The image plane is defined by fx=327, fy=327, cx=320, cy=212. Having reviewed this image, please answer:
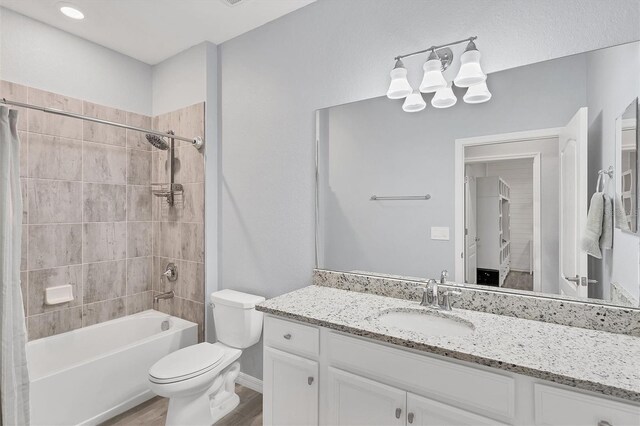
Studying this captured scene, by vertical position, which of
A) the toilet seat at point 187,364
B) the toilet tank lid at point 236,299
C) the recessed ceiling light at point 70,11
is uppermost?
the recessed ceiling light at point 70,11

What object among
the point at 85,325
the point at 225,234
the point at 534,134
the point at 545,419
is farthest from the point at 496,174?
the point at 85,325

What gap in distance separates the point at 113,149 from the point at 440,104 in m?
2.51

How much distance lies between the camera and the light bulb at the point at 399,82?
64.9 inches

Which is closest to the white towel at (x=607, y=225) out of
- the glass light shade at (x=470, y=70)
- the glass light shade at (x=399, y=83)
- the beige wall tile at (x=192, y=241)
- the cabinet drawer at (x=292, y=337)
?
the glass light shade at (x=470, y=70)

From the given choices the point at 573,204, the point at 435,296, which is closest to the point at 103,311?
the point at 435,296

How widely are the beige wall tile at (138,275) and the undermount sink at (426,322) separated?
223 centimetres

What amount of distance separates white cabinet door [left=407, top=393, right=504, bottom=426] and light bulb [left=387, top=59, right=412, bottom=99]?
137 cm

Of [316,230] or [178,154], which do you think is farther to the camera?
[178,154]

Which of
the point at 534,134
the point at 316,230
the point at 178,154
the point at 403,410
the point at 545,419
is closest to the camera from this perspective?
the point at 545,419

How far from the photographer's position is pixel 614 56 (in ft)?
4.17

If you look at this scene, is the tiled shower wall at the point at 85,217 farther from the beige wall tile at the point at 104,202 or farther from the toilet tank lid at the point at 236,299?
the toilet tank lid at the point at 236,299

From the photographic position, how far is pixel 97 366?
1.99 metres

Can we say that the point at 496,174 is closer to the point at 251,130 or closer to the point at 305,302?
the point at 305,302

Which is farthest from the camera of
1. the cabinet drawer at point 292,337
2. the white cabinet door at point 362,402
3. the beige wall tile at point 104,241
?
the beige wall tile at point 104,241
